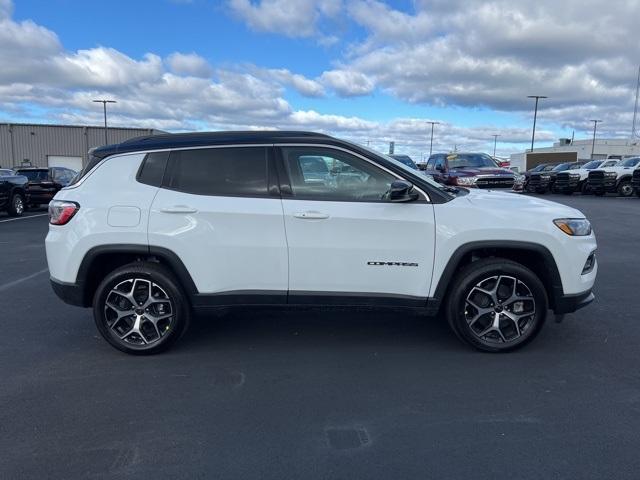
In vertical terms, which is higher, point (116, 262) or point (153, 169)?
point (153, 169)

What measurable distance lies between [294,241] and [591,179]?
82.1ft

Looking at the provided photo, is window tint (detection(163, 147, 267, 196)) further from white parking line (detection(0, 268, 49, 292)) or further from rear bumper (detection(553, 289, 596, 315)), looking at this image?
white parking line (detection(0, 268, 49, 292))

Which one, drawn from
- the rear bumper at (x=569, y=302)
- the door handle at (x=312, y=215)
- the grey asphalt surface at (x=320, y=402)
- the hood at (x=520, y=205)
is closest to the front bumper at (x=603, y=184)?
the grey asphalt surface at (x=320, y=402)

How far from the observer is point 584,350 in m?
4.36

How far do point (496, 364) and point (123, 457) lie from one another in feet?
9.30

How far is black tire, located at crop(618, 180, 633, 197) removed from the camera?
24.2m

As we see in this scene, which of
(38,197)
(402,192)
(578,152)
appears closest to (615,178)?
(402,192)

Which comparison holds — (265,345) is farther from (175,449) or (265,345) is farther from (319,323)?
(175,449)

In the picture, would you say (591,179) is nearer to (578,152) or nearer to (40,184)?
(40,184)

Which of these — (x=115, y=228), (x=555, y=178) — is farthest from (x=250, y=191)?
(x=555, y=178)

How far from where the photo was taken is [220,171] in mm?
4195

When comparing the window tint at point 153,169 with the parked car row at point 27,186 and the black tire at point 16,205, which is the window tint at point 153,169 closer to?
the parked car row at point 27,186

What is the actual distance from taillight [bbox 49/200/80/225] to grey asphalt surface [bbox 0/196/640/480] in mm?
1172

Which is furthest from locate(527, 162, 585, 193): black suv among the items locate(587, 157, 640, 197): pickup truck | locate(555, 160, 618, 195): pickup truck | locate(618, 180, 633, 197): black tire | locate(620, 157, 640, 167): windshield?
locate(618, 180, 633, 197): black tire
